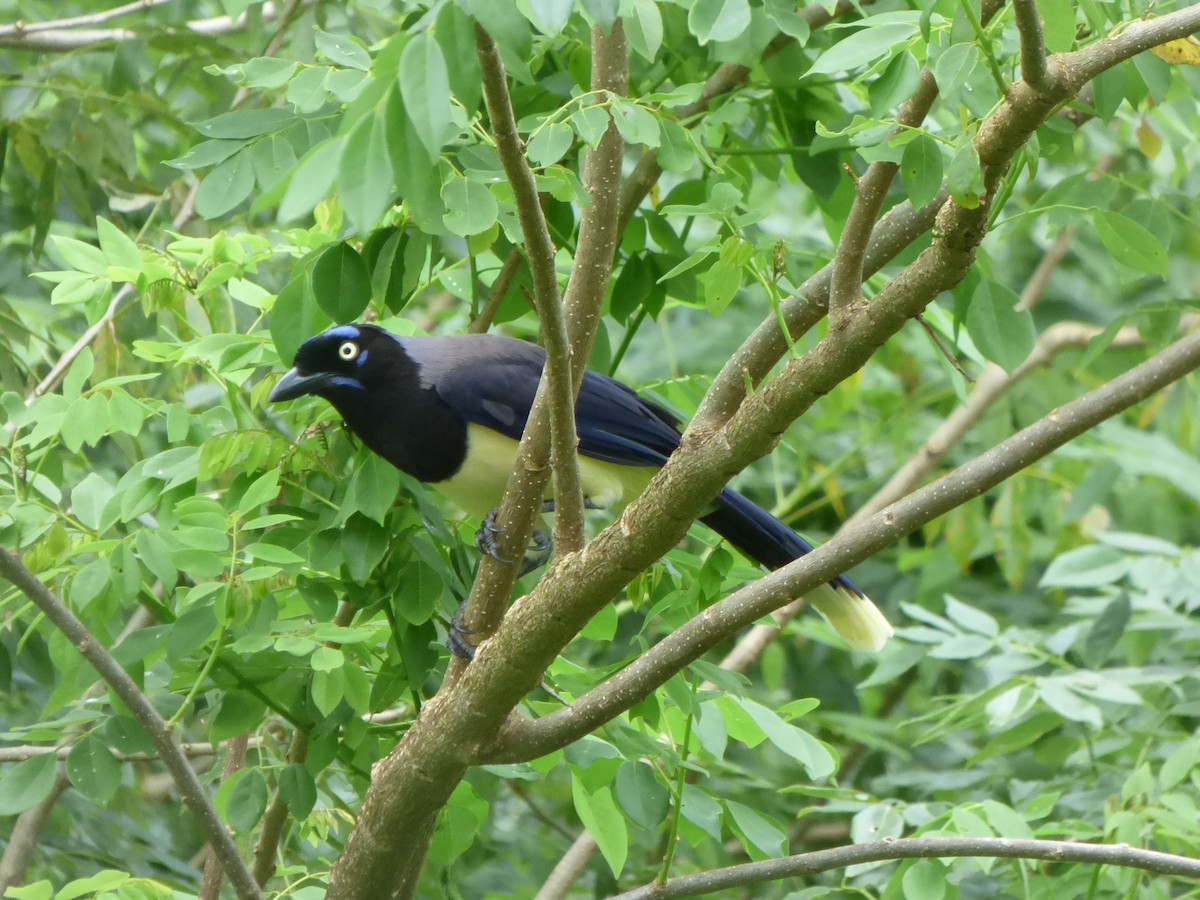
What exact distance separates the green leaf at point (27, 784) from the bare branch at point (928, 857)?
104 centimetres

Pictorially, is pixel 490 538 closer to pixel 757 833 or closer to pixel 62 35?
pixel 757 833

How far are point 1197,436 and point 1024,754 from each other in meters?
1.95

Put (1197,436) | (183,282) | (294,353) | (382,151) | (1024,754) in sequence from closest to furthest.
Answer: (382,151), (294,353), (183,282), (1024,754), (1197,436)

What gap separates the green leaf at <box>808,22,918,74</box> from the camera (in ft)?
7.11

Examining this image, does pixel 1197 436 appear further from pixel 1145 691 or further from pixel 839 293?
pixel 839 293

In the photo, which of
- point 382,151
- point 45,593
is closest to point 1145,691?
point 45,593

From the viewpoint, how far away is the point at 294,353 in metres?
2.67

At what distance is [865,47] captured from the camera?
86.3 inches

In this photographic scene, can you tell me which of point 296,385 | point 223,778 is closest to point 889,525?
point 296,385

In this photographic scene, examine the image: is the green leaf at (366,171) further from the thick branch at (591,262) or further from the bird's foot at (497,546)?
the bird's foot at (497,546)

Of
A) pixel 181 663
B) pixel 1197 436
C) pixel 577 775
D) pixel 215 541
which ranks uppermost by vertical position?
pixel 215 541

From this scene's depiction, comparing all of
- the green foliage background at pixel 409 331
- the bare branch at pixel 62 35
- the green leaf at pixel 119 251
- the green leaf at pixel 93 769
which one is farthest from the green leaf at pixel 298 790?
the bare branch at pixel 62 35

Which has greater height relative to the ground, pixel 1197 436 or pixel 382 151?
pixel 382 151

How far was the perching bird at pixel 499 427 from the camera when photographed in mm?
3396
